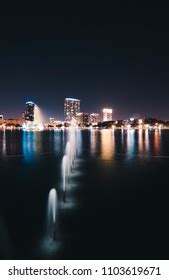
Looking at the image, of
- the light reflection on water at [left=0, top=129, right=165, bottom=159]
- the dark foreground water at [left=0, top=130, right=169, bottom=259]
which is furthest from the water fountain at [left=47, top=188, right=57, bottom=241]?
the light reflection on water at [left=0, top=129, right=165, bottom=159]

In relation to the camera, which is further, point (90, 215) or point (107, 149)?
point (107, 149)

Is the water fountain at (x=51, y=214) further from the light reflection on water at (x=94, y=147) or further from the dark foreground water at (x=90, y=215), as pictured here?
the light reflection on water at (x=94, y=147)

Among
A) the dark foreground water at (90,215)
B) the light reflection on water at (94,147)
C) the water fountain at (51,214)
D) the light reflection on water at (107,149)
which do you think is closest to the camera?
the dark foreground water at (90,215)

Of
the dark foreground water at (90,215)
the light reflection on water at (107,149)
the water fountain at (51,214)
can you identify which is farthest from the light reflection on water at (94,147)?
the water fountain at (51,214)

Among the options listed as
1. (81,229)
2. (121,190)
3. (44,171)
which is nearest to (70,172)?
(44,171)

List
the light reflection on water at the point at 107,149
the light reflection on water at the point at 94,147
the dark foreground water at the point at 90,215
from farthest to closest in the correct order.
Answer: the light reflection on water at the point at 94,147 → the light reflection on water at the point at 107,149 → the dark foreground water at the point at 90,215

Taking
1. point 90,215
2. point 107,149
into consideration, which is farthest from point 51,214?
point 107,149

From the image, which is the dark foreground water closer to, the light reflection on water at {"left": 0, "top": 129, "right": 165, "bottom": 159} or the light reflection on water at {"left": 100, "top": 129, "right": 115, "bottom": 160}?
the light reflection on water at {"left": 100, "top": 129, "right": 115, "bottom": 160}

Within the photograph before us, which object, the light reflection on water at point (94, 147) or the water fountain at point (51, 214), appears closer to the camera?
the water fountain at point (51, 214)

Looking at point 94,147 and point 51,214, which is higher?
point 94,147

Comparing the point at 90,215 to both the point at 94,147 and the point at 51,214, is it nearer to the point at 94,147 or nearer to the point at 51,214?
the point at 51,214

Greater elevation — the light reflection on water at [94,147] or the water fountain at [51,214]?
the light reflection on water at [94,147]

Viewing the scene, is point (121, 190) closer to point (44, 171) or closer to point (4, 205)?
point (4, 205)

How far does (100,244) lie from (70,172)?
10.4 m
